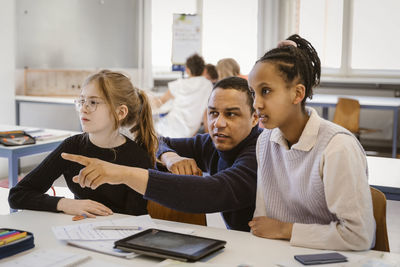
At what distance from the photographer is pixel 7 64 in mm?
5191

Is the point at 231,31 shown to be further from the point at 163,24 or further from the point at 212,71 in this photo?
the point at 212,71

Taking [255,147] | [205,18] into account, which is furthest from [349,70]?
[255,147]

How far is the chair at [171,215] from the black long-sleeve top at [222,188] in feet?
0.34

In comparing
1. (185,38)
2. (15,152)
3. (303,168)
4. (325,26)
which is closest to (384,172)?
(303,168)

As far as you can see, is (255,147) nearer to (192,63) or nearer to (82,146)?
(82,146)

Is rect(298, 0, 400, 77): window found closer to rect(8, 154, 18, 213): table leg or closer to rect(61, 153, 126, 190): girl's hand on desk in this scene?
rect(8, 154, 18, 213): table leg

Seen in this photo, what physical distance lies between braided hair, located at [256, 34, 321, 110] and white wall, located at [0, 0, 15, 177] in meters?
4.23

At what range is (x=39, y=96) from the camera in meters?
5.98

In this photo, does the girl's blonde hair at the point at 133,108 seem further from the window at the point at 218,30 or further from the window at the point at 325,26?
the window at the point at 218,30

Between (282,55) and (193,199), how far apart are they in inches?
19.0

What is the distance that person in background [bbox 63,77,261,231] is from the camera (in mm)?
1440

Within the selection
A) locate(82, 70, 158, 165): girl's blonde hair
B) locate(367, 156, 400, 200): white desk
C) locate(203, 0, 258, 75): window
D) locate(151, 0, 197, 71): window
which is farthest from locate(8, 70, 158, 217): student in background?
locate(151, 0, 197, 71): window

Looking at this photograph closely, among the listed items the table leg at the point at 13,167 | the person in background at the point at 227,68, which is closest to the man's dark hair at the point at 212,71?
the person in background at the point at 227,68

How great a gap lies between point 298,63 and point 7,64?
14.4 feet
